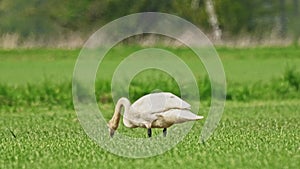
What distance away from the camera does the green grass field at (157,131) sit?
5.68 metres

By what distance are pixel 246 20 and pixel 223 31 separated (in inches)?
24.9

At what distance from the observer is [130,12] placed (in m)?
20.5

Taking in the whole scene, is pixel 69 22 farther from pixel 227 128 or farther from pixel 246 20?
pixel 227 128

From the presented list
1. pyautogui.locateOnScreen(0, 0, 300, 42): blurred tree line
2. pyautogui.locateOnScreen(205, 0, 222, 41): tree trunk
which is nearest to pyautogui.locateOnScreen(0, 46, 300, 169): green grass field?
pyautogui.locateOnScreen(0, 0, 300, 42): blurred tree line

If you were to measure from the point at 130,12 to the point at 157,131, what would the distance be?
512 inches

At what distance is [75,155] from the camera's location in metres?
5.97

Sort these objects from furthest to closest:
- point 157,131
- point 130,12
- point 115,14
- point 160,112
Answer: point 130,12 < point 115,14 < point 157,131 < point 160,112

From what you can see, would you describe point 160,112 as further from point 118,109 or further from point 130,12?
point 130,12

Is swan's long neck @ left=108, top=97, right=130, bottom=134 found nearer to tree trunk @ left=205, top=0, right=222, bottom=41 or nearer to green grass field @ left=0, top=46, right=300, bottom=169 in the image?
green grass field @ left=0, top=46, right=300, bottom=169

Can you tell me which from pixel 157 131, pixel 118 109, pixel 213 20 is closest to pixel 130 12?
pixel 213 20

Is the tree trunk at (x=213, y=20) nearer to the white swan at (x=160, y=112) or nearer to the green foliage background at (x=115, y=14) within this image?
the green foliage background at (x=115, y=14)

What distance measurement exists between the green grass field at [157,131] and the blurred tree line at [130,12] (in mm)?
521

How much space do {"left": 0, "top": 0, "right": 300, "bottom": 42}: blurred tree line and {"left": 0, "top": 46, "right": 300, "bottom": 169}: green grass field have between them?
1.71 ft

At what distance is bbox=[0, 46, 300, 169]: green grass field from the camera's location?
A: 568 cm
